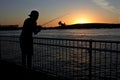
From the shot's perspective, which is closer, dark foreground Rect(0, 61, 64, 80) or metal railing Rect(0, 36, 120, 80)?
metal railing Rect(0, 36, 120, 80)

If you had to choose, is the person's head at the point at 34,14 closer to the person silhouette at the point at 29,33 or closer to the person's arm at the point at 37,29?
the person silhouette at the point at 29,33

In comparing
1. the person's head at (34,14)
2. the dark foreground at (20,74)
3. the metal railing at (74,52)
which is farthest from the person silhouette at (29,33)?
the metal railing at (74,52)

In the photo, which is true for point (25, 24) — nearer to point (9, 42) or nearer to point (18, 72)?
point (18, 72)

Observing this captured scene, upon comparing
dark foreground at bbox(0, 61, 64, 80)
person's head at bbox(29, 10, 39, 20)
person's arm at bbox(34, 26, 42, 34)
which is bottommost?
dark foreground at bbox(0, 61, 64, 80)

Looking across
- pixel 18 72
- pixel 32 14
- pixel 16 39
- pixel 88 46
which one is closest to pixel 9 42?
pixel 16 39

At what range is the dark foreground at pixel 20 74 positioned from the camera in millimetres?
8523

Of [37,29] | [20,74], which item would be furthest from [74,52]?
[20,74]

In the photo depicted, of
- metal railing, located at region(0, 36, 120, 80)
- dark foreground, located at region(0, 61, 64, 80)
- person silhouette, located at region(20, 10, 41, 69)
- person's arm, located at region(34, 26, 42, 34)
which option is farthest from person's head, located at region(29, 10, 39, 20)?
dark foreground, located at region(0, 61, 64, 80)

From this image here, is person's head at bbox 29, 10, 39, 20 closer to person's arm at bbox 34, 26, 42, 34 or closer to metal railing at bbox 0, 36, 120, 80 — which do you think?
person's arm at bbox 34, 26, 42, 34

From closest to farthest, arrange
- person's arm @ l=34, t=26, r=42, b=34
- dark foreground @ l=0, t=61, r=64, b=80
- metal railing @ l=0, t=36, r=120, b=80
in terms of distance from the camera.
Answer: metal railing @ l=0, t=36, r=120, b=80 < dark foreground @ l=0, t=61, r=64, b=80 < person's arm @ l=34, t=26, r=42, b=34

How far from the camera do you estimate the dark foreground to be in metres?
8.52

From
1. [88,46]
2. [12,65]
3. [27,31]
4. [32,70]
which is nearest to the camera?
[88,46]

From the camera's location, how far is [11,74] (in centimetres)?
917

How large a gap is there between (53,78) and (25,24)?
191 centimetres
